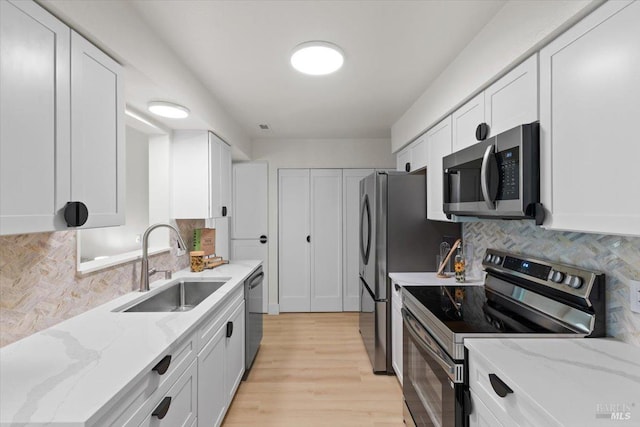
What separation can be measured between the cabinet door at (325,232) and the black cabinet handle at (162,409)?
119 inches

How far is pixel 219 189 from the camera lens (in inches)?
111

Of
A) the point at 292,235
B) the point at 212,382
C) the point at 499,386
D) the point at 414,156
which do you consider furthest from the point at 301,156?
Answer: the point at 499,386

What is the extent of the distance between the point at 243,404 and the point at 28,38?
238cm

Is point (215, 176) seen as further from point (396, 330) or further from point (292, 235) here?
point (396, 330)

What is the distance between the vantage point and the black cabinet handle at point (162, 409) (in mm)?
1118

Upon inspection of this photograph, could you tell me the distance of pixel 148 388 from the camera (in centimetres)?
107

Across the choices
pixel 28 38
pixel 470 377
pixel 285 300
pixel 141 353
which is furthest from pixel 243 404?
pixel 28 38

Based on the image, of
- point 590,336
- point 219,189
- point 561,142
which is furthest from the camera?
point 219,189

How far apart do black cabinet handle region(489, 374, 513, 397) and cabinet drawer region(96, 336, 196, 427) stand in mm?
1195

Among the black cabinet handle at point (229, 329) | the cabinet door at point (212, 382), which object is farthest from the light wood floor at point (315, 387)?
the black cabinet handle at point (229, 329)

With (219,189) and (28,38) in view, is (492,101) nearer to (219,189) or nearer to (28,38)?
(28,38)

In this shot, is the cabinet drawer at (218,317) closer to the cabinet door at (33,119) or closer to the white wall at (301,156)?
the cabinet door at (33,119)

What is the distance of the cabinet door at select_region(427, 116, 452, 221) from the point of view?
2.12 meters

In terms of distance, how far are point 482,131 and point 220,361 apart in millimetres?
2088
